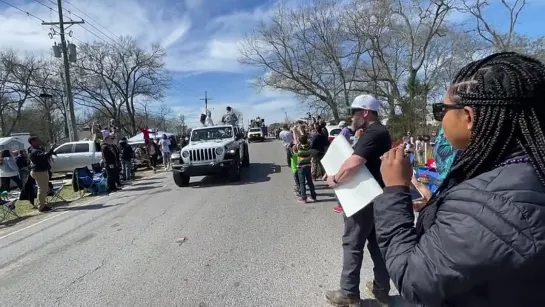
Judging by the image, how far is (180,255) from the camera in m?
5.08

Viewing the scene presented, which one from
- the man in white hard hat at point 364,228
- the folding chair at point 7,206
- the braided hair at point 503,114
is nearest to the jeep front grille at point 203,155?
the folding chair at point 7,206

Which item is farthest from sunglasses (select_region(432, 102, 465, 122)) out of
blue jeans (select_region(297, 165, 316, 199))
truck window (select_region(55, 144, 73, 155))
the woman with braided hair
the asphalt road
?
truck window (select_region(55, 144, 73, 155))

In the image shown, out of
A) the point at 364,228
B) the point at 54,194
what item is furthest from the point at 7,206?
the point at 364,228

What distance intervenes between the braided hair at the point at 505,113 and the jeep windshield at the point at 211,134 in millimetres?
12564

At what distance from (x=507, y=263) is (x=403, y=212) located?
1.44 feet

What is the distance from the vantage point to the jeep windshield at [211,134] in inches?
538

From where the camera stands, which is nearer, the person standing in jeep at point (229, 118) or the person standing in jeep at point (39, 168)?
the person standing in jeep at point (39, 168)

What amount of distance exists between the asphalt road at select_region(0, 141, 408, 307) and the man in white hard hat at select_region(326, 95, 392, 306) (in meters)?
0.40

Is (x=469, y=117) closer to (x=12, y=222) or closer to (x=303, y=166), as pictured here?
(x=303, y=166)

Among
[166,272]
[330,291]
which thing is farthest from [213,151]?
[330,291]

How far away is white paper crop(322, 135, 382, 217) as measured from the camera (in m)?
2.52

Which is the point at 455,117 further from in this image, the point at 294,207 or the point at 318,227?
the point at 294,207

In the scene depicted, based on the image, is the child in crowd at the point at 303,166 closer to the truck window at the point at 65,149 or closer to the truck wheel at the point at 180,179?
the truck wheel at the point at 180,179

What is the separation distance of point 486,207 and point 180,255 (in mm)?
4523
